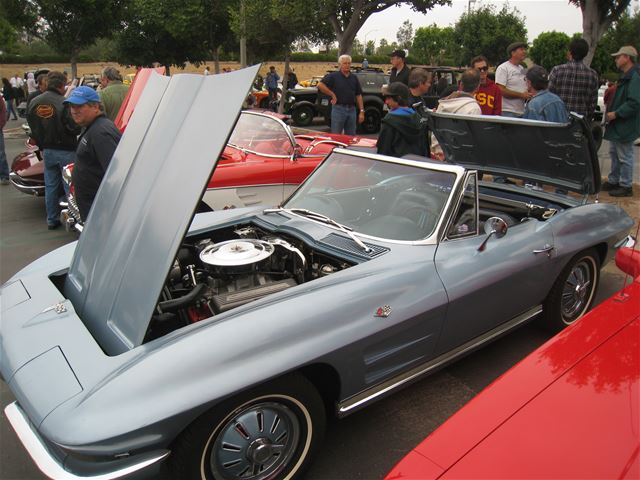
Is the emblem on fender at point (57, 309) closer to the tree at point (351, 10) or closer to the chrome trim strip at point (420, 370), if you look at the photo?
the chrome trim strip at point (420, 370)

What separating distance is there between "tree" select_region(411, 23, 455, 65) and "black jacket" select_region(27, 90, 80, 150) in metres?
45.6

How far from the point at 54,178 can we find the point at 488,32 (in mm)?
40084

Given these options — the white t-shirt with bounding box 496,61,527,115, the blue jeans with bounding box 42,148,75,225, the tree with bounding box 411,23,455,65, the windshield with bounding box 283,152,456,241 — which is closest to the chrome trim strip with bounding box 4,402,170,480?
the windshield with bounding box 283,152,456,241

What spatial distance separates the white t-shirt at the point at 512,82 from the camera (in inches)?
269

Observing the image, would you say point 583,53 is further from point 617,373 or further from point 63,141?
point 63,141

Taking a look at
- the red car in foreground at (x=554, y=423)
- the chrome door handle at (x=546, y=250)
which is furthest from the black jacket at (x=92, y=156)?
the red car in foreground at (x=554, y=423)

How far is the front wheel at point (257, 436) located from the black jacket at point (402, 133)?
9.49 feet

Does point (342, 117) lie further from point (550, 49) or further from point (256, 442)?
point (550, 49)

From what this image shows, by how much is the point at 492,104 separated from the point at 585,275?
3674mm

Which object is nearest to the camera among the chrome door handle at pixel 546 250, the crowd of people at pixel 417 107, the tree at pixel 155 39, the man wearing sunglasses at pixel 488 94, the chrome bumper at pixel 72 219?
the chrome door handle at pixel 546 250

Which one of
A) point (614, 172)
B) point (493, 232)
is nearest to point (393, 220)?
point (493, 232)

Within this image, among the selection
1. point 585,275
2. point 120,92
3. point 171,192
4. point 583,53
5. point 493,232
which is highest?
point 583,53

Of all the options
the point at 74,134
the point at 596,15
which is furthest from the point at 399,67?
→ the point at 596,15

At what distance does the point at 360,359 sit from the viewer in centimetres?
227
